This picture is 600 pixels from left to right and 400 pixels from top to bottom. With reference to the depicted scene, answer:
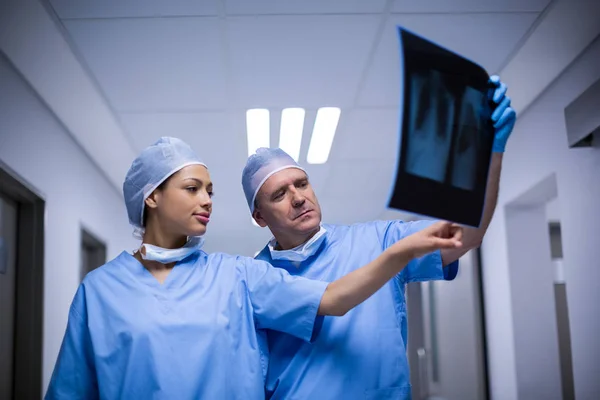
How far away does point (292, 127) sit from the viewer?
4371mm

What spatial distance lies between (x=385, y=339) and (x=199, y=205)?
0.61 m

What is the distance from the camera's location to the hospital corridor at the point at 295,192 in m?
1.74

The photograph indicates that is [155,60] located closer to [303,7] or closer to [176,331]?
[303,7]

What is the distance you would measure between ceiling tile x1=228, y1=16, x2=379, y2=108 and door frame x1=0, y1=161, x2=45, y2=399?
1251mm

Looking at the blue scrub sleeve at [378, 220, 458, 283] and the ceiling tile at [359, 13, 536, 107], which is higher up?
the ceiling tile at [359, 13, 536, 107]

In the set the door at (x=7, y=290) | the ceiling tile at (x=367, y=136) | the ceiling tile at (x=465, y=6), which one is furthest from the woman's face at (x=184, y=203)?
the ceiling tile at (x=367, y=136)

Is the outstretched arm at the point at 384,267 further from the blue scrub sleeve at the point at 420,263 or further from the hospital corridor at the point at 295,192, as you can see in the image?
the blue scrub sleeve at the point at 420,263

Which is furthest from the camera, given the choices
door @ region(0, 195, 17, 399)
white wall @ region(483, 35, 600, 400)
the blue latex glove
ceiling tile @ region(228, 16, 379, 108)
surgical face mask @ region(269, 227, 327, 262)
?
door @ region(0, 195, 17, 399)

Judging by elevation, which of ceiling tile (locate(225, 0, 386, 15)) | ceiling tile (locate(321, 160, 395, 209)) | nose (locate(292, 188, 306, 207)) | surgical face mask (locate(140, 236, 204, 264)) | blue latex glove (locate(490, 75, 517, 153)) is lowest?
surgical face mask (locate(140, 236, 204, 264))

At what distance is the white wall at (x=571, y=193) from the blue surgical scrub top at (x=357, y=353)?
5.49ft

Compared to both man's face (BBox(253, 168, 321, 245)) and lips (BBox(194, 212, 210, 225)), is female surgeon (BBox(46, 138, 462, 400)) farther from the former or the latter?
man's face (BBox(253, 168, 321, 245))

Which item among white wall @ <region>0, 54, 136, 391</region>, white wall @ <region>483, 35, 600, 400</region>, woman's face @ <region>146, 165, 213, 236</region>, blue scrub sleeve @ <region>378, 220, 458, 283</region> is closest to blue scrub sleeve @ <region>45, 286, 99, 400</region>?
woman's face @ <region>146, 165, 213, 236</region>

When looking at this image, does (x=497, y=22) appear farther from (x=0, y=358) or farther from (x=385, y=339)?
(x=0, y=358)

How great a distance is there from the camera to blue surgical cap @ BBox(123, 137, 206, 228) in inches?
76.2
